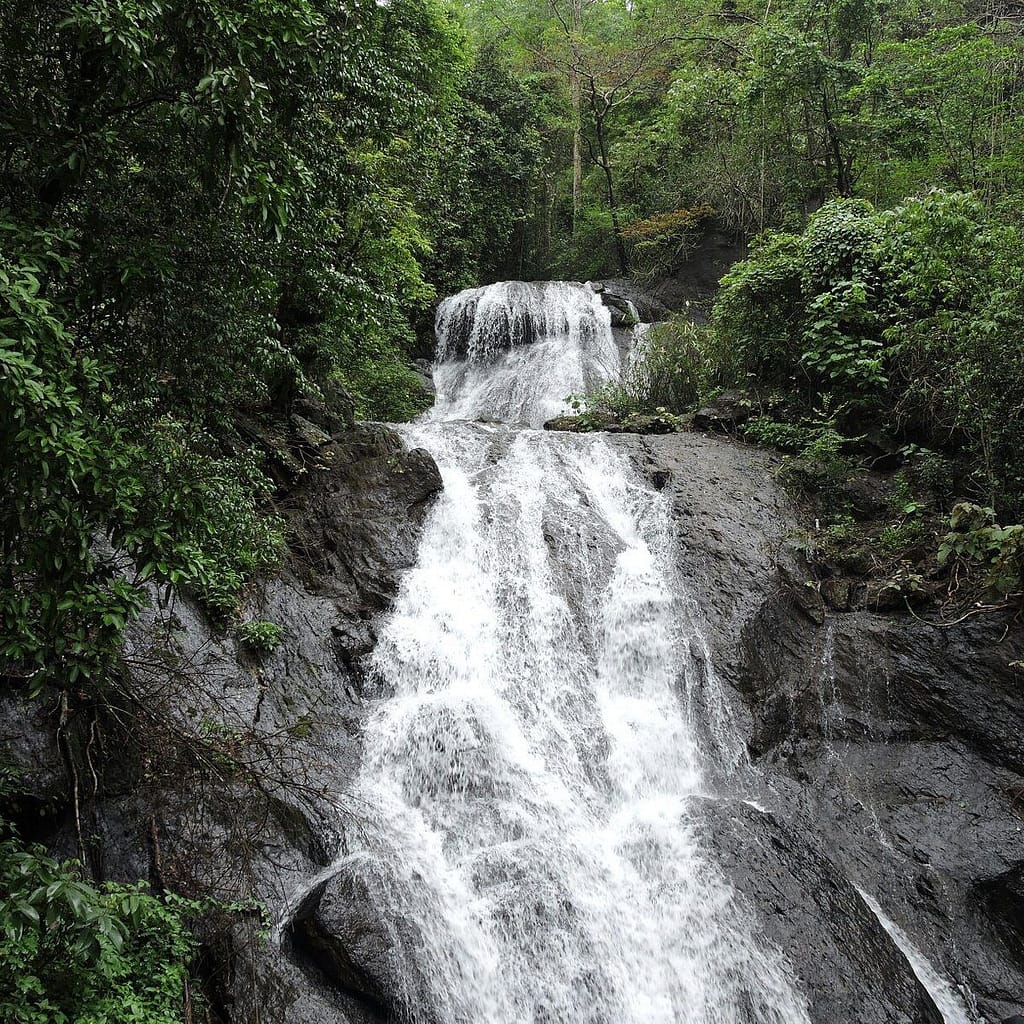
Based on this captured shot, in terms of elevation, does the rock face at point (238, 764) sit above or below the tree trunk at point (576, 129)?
below

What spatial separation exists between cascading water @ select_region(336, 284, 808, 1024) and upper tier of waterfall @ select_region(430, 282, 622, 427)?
488 cm

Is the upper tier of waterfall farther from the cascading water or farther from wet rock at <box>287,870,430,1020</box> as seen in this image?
wet rock at <box>287,870,430,1020</box>

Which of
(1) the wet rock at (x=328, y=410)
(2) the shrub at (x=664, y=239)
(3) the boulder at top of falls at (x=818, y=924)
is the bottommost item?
(3) the boulder at top of falls at (x=818, y=924)

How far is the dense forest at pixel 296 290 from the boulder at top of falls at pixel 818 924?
138 inches

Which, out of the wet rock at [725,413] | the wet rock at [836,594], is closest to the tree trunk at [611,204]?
the wet rock at [725,413]

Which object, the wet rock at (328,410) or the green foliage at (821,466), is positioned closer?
the green foliage at (821,466)

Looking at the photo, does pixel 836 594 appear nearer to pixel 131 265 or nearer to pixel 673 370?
pixel 673 370

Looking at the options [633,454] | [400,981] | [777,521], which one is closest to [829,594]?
[777,521]

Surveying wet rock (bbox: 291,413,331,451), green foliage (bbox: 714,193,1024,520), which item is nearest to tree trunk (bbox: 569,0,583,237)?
green foliage (bbox: 714,193,1024,520)

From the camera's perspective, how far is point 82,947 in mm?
2939

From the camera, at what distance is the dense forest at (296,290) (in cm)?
321

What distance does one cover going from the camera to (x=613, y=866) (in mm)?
5930

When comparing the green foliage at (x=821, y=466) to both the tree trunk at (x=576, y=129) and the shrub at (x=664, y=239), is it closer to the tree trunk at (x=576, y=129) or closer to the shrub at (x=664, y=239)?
the shrub at (x=664, y=239)

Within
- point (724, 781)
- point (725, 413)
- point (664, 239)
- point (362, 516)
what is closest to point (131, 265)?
point (362, 516)
